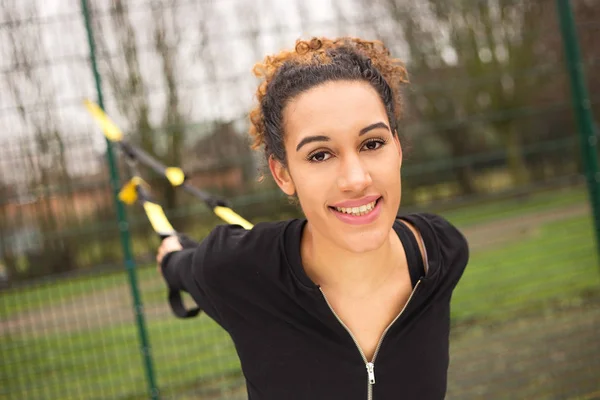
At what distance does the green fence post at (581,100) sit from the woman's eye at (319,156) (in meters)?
2.64

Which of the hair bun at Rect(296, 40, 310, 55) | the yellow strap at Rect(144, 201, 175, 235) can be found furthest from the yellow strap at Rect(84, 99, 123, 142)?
the hair bun at Rect(296, 40, 310, 55)

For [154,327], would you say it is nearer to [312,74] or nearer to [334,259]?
[334,259]

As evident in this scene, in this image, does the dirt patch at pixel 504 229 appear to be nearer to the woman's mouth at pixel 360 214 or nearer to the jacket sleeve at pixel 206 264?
the jacket sleeve at pixel 206 264

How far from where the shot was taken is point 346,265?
1.52 metres

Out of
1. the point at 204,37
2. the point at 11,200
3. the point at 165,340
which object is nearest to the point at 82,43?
the point at 204,37

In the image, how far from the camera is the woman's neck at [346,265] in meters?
1.51

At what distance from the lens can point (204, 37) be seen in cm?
335

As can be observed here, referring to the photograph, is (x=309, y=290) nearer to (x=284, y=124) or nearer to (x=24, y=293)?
(x=284, y=124)

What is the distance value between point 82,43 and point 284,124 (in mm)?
2049

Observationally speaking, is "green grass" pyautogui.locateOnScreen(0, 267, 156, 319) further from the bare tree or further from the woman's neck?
the woman's neck

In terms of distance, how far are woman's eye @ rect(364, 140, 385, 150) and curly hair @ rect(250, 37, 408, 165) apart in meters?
0.13

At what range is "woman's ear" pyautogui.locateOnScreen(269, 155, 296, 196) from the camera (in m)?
1.52

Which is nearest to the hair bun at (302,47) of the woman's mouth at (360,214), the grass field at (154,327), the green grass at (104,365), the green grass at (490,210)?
the woman's mouth at (360,214)

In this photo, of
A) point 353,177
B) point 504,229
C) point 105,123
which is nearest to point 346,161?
point 353,177
